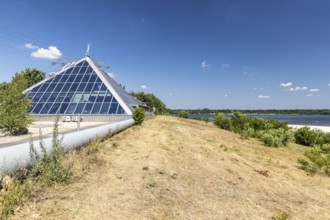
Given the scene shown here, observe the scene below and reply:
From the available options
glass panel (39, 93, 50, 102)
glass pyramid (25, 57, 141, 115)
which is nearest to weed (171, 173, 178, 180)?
glass pyramid (25, 57, 141, 115)

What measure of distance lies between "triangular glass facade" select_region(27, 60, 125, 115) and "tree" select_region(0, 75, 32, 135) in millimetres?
9568

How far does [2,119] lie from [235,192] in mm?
13508

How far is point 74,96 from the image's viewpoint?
88.1 ft

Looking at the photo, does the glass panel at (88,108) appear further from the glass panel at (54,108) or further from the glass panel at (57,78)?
the glass panel at (57,78)

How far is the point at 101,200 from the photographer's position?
6.02 m

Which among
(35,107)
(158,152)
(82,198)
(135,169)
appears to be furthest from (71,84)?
(82,198)

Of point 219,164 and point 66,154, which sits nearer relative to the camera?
point 66,154

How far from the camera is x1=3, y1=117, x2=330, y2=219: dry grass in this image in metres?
5.65

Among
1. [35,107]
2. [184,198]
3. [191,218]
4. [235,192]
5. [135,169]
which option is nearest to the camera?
[191,218]

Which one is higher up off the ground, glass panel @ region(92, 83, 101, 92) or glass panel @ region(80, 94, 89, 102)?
glass panel @ region(92, 83, 101, 92)

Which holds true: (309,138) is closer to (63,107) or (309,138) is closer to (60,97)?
(63,107)

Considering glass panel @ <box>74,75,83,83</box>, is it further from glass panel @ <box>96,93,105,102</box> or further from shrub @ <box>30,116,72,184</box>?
shrub @ <box>30,116,72,184</box>

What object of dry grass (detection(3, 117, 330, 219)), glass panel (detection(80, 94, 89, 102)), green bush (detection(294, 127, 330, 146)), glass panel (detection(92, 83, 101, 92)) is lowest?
green bush (detection(294, 127, 330, 146))

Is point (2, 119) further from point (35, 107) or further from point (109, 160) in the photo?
point (35, 107)
